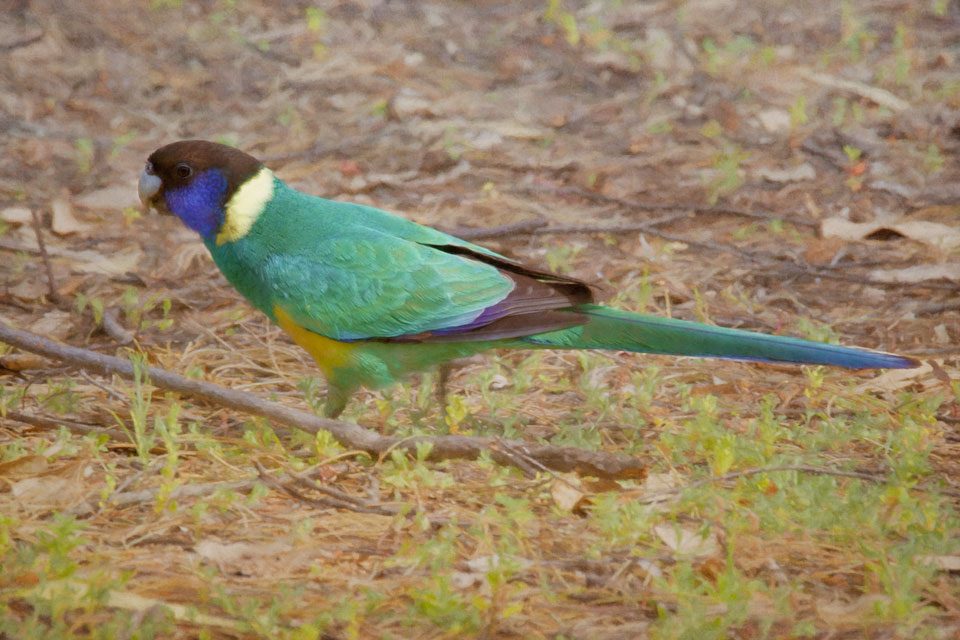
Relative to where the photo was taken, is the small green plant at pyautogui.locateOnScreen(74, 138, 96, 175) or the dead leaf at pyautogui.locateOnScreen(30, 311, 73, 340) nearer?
the dead leaf at pyautogui.locateOnScreen(30, 311, 73, 340)

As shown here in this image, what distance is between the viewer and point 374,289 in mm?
3383

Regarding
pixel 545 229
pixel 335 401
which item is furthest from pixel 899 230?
pixel 335 401

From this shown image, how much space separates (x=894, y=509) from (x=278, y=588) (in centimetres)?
156

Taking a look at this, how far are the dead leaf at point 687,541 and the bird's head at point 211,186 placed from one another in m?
1.76

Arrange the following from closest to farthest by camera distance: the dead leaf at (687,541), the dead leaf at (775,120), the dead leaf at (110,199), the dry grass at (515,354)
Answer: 1. the dry grass at (515,354)
2. the dead leaf at (687,541)
3. the dead leaf at (110,199)
4. the dead leaf at (775,120)

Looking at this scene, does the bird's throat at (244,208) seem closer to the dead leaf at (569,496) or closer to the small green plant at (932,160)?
the dead leaf at (569,496)

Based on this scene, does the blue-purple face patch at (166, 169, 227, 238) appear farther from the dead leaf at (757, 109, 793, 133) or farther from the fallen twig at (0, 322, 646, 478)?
the dead leaf at (757, 109, 793, 133)

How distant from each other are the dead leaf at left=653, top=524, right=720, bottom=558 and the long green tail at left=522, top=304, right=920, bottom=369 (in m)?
0.77

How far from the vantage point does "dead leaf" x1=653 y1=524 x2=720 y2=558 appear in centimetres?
252

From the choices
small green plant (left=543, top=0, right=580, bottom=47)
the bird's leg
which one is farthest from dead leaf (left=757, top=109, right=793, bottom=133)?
the bird's leg

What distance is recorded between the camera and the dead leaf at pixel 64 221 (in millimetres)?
5145

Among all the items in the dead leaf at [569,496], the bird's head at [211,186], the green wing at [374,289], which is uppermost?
the bird's head at [211,186]

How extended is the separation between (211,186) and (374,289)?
2.40ft

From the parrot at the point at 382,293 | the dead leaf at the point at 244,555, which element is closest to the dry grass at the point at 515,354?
the dead leaf at the point at 244,555
